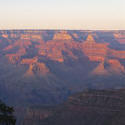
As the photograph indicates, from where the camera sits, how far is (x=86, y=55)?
609 feet

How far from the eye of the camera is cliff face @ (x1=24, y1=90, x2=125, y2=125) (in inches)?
2355

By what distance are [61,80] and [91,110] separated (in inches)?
3553

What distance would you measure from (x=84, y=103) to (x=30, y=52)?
422ft

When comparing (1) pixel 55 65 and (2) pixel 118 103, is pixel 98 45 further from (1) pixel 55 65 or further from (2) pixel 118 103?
(2) pixel 118 103

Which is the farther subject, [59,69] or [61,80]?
[59,69]

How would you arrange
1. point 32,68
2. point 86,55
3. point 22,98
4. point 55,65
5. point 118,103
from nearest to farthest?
point 118,103 < point 22,98 < point 32,68 < point 55,65 < point 86,55

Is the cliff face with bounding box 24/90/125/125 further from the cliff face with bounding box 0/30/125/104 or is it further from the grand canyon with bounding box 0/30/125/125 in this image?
the cliff face with bounding box 0/30/125/104

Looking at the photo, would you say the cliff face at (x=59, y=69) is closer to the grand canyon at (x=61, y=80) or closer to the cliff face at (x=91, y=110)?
the grand canyon at (x=61, y=80)

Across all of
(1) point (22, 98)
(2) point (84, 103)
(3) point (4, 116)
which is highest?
(3) point (4, 116)

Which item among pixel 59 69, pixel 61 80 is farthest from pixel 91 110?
pixel 59 69

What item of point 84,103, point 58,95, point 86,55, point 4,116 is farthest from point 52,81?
point 4,116

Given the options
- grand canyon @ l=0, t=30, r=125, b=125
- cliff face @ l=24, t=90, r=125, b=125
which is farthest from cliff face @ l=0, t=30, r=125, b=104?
cliff face @ l=24, t=90, r=125, b=125

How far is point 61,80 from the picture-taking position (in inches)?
6073

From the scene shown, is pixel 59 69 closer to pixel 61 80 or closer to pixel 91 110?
pixel 61 80
